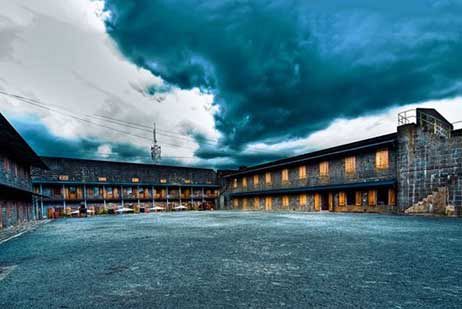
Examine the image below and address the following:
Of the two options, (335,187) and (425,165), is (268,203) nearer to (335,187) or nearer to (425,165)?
(335,187)

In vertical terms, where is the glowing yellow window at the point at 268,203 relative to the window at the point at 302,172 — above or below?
below

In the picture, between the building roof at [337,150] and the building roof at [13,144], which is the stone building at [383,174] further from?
the building roof at [13,144]

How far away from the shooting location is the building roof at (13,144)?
A: 11.8 m

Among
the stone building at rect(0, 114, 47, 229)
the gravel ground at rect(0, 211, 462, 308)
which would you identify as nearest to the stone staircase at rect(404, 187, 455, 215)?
the gravel ground at rect(0, 211, 462, 308)

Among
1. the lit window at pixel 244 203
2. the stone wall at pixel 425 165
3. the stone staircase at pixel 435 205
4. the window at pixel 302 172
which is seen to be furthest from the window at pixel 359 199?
the lit window at pixel 244 203

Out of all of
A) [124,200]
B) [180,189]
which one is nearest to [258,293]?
[124,200]

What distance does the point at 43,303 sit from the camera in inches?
125

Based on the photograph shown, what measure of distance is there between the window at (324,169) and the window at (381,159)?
534 centimetres

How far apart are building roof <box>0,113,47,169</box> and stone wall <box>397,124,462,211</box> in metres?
25.1

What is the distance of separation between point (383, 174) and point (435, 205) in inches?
179

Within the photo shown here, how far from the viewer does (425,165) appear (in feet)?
57.0

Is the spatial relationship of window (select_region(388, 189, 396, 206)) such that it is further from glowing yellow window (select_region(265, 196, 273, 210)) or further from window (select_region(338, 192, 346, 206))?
glowing yellow window (select_region(265, 196, 273, 210))

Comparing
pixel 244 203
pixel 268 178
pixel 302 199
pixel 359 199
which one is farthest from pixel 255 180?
pixel 359 199

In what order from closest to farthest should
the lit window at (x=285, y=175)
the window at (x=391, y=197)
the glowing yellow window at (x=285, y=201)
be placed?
the window at (x=391, y=197)
the glowing yellow window at (x=285, y=201)
the lit window at (x=285, y=175)
